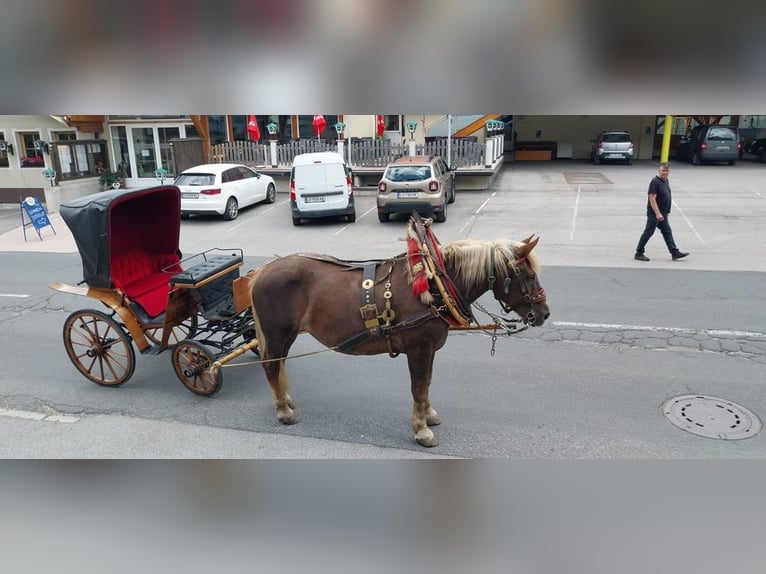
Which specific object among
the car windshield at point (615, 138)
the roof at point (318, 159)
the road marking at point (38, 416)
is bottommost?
the road marking at point (38, 416)

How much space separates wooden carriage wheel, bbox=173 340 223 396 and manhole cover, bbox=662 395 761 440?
4.71 metres

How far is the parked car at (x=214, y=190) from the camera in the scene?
16516mm

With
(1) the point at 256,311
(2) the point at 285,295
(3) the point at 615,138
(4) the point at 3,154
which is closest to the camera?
(2) the point at 285,295

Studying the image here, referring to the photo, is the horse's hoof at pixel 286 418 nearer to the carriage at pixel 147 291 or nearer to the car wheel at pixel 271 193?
the carriage at pixel 147 291

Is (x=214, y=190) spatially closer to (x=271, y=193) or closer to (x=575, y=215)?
(x=271, y=193)

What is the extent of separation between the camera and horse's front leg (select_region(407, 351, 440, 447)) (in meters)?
4.90

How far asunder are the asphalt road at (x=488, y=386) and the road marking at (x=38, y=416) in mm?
21

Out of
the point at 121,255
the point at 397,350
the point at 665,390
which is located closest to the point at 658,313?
the point at 665,390

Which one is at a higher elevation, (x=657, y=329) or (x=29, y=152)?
(x=29, y=152)

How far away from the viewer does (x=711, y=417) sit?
5398 mm

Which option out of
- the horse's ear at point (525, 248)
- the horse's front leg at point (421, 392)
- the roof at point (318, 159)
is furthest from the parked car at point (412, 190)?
the horse's ear at point (525, 248)

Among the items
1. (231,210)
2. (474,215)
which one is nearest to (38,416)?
(231,210)

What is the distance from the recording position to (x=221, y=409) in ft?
19.1

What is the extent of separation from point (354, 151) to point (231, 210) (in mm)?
6420
